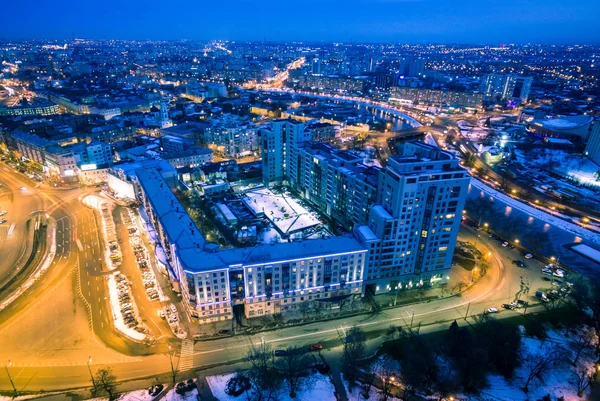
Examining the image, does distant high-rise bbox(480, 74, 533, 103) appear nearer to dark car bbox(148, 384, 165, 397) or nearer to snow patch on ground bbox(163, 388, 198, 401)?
snow patch on ground bbox(163, 388, 198, 401)

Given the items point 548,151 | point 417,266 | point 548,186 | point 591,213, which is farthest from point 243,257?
point 548,151

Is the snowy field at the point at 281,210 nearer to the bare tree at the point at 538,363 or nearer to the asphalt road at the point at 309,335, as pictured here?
the asphalt road at the point at 309,335

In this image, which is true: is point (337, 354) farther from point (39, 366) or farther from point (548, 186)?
point (548, 186)

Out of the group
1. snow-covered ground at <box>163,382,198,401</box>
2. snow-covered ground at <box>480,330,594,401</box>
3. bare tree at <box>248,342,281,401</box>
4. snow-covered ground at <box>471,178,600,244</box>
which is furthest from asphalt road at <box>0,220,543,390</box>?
snow-covered ground at <box>471,178,600,244</box>

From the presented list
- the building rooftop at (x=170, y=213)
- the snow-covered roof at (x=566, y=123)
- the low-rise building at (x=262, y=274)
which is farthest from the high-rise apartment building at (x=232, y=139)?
the snow-covered roof at (x=566, y=123)

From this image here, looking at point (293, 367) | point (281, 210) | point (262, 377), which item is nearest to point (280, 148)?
point (281, 210)

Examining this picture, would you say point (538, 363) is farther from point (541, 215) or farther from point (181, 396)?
point (541, 215)
